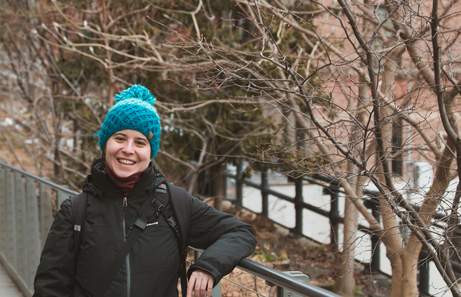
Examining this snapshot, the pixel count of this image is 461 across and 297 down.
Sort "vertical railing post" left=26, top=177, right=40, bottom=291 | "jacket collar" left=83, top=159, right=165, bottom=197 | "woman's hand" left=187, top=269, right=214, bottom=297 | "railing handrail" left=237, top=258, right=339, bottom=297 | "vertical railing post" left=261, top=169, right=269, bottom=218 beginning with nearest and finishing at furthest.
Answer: "railing handrail" left=237, top=258, right=339, bottom=297
"woman's hand" left=187, top=269, right=214, bottom=297
"jacket collar" left=83, top=159, right=165, bottom=197
"vertical railing post" left=26, top=177, right=40, bottom=291
"vertical railing post" left=261, top=169, right=269, bottom=218

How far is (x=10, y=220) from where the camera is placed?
5145 mm

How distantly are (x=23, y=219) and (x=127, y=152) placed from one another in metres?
3.12

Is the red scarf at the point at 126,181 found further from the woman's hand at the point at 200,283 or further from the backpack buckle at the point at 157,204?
the woman's hand at the point at 200,283

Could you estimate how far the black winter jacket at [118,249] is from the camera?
195cm

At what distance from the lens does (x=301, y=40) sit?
775 cm

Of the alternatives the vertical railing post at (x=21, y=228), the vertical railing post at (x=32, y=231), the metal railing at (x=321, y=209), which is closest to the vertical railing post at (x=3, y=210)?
the vertical railing post at (x=21, y=228)

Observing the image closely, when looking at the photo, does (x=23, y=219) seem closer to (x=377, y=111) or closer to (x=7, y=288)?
(x=7, y=288)

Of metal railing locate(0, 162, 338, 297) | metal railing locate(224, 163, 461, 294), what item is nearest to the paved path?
metal railing locate(0, 162, 338, 297)

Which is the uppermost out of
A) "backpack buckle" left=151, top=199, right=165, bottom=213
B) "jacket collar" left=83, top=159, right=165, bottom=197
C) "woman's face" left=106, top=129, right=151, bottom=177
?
"woman's face" left=106, top=129, right=151, bottom=177

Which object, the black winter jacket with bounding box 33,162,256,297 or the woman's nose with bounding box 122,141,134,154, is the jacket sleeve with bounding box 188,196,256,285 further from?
the woman's nose with bounding box 122,141,134,154

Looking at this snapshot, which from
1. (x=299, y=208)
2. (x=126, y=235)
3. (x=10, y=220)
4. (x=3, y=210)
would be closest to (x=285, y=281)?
(x=126, y=235)

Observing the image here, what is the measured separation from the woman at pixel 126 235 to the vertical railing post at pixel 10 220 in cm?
341

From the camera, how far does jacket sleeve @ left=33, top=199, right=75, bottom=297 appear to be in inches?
76.8

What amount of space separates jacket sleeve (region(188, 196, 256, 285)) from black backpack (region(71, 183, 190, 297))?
2.0 inches
